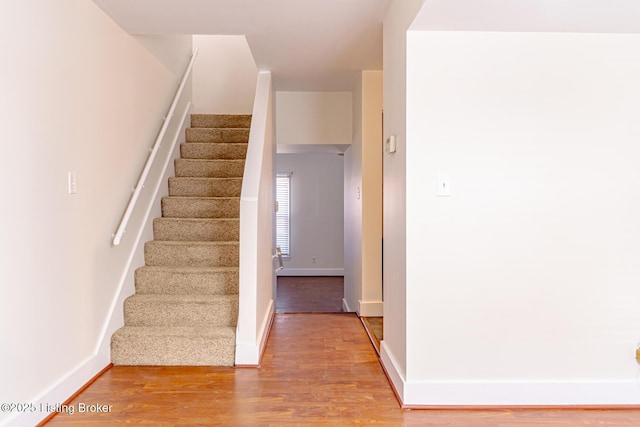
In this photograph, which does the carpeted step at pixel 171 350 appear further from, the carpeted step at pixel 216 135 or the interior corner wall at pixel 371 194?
the carpeted step at pixel 216 135

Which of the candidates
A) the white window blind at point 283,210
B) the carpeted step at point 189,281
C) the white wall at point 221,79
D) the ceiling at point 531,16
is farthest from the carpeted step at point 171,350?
the white window blind at point 283,210

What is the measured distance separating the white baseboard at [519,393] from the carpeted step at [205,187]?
2.45m

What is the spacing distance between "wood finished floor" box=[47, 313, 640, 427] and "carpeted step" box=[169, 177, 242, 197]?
5.40 ft

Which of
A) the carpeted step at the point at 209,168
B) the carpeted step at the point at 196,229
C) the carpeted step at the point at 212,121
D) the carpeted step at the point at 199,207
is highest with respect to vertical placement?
the carpeted step at the point at 212,121

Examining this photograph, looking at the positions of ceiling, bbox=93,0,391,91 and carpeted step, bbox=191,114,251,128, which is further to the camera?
carpeted step, bbox=191,114,251,128

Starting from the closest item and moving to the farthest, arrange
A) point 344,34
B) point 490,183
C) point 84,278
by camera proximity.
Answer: point 490,183
point 84,278
point 344,34

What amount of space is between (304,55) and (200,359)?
8.11 ft

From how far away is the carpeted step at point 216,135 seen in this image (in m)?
4.63

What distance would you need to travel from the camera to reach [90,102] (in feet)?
8.35

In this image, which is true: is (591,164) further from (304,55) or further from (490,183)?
(304,55)

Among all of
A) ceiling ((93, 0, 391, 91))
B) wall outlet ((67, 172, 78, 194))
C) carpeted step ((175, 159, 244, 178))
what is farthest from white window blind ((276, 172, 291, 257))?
wall outlet ((67, 172, 78, 194))

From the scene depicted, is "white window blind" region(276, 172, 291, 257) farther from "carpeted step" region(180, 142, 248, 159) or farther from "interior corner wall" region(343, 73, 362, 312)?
"carpeted step" region(180, 142, 248, 159)

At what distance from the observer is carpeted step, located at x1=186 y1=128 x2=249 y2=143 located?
463 cm

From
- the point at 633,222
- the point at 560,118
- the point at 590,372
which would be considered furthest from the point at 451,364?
the point at 560,118
